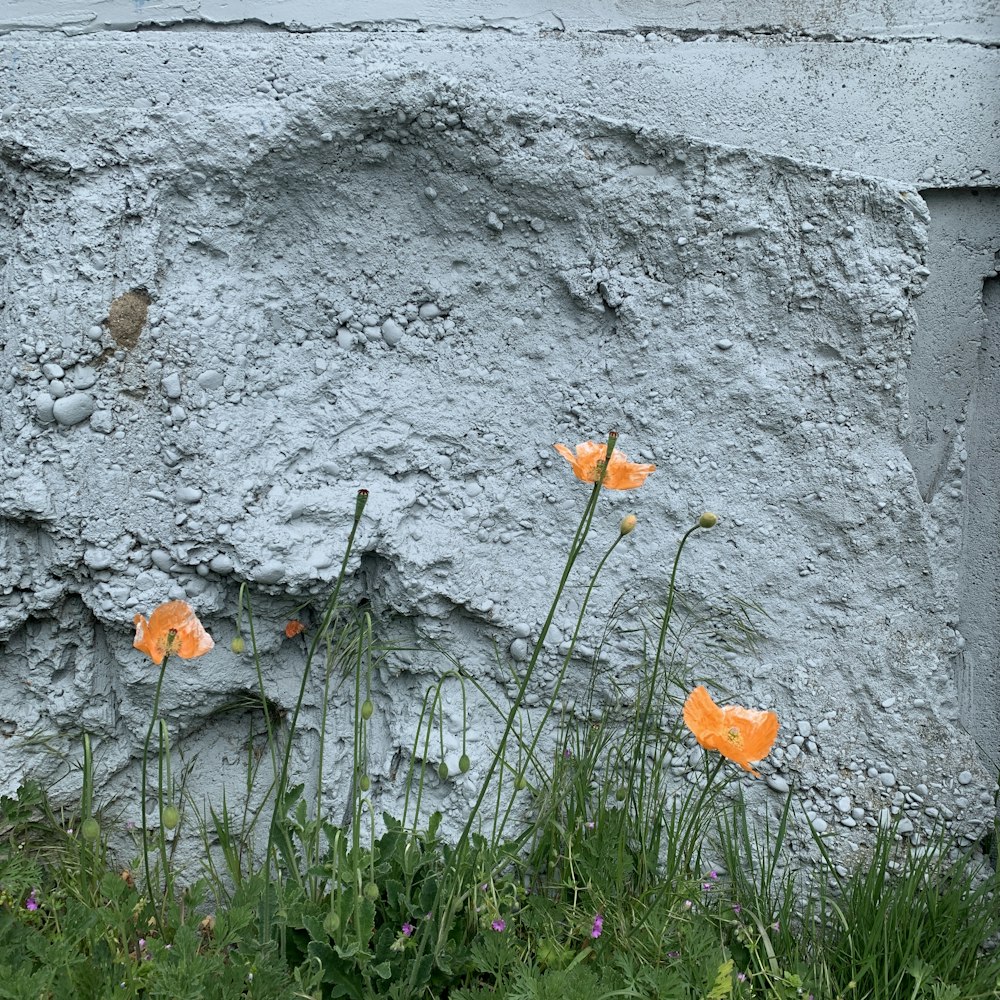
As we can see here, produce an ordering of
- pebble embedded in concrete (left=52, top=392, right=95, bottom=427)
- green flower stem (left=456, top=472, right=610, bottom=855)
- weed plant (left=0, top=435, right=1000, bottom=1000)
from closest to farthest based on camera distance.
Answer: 1. green flower stem (left=456, top=472, right=610, bottom=855)
2. weed plant (left=0, top=435, right=1000, bottom=1000)
3. pebble embedded in concrete (left=52, top=392, right=95, bottom=427)

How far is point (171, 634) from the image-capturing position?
138cm

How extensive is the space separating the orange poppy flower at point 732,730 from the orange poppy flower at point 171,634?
2.41ft

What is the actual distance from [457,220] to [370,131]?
24cm

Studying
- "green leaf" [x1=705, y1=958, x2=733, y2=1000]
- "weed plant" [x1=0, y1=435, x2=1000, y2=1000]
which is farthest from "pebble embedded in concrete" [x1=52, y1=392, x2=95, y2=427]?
"green leaf" [x1=705, y1=958, x2=733, y2=1000]

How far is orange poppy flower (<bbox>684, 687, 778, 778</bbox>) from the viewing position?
1.28 m

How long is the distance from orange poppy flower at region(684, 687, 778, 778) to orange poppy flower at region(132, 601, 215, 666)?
73 centimetres

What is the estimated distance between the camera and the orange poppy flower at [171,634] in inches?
54.4

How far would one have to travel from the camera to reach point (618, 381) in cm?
193

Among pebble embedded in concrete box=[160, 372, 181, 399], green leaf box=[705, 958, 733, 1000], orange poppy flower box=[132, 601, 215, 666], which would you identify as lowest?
green leaf box=[705, 958, 733, 1000]

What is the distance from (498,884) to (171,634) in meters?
0.77

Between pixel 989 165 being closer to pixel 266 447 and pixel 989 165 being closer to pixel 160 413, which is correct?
pixel 266 447

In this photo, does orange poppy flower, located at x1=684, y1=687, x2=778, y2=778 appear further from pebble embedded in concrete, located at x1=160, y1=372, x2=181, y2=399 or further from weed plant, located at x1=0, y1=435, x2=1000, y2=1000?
pebble embedded in concrete, located at x1=160, y1=372, x2=181, y2=399

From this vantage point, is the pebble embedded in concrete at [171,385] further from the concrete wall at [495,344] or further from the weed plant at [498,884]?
the weed plant at [498,884]

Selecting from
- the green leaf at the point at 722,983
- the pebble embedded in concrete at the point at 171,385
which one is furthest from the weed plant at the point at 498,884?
the pebble embedded in concrete at the point at 171,385
